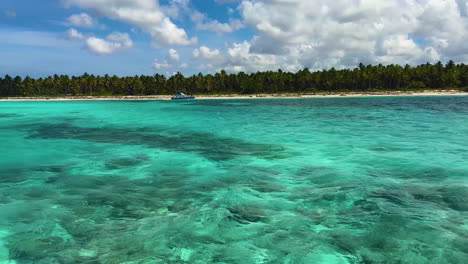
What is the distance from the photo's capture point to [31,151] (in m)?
20.8

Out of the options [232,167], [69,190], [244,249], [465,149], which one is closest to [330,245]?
[244,249]

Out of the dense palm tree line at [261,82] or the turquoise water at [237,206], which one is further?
the dense palm tree line at [261,82]

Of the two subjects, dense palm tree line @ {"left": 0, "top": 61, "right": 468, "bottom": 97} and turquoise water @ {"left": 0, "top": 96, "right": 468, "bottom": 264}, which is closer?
turquoise water @ {"left": 0, "top": 96, "right": 468, "bottom": 264}

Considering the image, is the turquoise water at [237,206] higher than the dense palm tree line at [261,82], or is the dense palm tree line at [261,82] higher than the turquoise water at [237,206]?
the dense palm tree line at [261,82]

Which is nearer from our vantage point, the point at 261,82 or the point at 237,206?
the point at 237,206

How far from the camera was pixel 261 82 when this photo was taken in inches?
6575

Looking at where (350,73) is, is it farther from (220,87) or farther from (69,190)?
(69,190)

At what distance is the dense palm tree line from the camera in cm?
14938

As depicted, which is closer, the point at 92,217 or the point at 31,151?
the point at 92,217

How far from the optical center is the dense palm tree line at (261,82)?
149375mm

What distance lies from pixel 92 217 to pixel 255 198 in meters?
4.94

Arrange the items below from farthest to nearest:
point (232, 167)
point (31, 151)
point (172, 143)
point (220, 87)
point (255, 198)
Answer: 1. point (220, 87)
2. point (172, 143)
3. point (31, 151)
4. point (232, 167)
5. point (255, 198)

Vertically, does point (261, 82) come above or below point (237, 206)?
above

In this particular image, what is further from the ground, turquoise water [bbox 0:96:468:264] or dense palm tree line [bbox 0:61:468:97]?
dense palm tree line [bbox 0:61:468:97]
